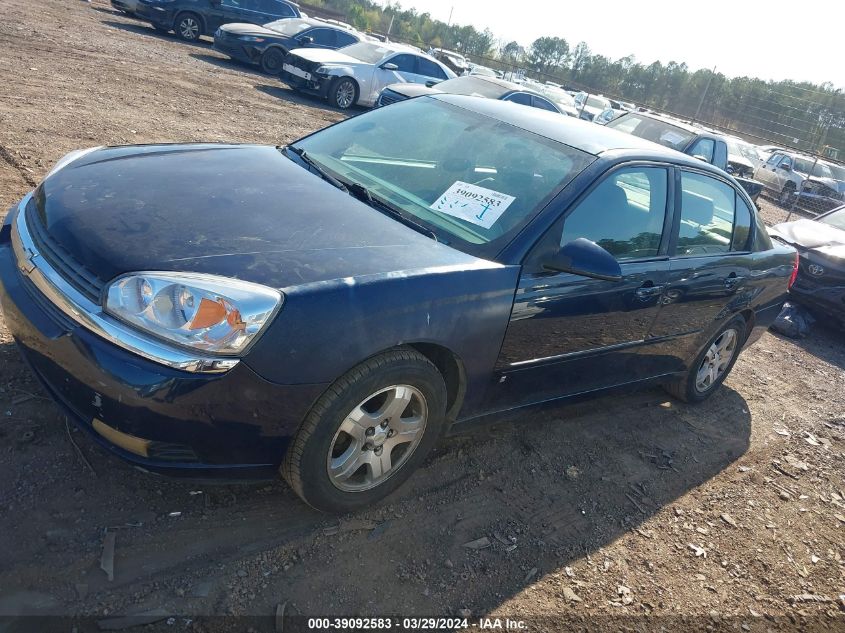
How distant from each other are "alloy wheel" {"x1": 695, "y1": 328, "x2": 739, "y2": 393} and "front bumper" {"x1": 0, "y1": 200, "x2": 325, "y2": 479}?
3486mm

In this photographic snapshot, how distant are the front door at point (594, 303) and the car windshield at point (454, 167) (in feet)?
0.73

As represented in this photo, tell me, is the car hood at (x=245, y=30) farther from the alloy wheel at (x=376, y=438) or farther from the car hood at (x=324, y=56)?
the alloy wheel at (x=376, y=438)

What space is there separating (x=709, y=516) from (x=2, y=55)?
39.2 ft

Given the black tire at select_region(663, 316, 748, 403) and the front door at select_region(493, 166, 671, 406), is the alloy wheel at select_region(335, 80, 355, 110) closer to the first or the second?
the black tire at select_region(663, 316, 748, 403)

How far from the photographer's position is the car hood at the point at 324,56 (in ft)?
48.2

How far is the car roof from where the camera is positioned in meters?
3.70

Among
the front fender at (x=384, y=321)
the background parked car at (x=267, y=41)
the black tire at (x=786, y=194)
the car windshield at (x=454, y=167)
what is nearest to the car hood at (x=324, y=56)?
the background parked car at (x=267, y=41)

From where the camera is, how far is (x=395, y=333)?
8.57ft

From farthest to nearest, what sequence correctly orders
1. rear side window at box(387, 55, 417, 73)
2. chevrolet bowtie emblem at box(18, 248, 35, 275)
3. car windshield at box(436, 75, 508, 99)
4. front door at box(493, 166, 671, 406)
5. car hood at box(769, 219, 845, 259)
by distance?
rear side window at box(387, 55, 417, 73)
car windshield at box(436, 75, 508, 99)
car hood at box(769, 219, 845, 259)
front door at box(493, 166, 671, 406)
chevrolet bowtie emblem at box(18, 248, 35, 275)

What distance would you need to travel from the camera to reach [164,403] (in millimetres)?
2277

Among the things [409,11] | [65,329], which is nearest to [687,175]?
[65,329]

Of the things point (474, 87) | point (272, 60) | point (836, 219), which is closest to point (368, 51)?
point (272, 60)

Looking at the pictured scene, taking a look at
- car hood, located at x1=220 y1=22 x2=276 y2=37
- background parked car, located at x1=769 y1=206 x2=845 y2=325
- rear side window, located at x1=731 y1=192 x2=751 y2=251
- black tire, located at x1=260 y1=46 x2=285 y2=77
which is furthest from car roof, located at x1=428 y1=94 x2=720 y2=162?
car hood, located at x1=220 y1=22 x2=276 y2=37

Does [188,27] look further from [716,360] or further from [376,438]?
[376,438]
